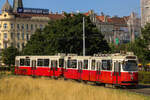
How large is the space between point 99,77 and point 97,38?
21.7 meters

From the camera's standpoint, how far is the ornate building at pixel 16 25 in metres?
113

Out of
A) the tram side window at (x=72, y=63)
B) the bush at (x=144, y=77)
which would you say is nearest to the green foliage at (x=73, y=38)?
the tram side window at (x=72, y=63)

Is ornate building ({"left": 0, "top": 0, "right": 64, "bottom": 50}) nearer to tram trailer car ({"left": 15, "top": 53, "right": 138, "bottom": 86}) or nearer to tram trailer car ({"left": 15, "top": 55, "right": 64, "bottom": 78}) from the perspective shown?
tram trailer car ({"left": 15, "top": 55, "right": 64, "bottom": 78})

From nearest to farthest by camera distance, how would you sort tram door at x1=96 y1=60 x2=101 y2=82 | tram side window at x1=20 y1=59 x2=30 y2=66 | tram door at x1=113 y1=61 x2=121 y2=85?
tram door at x1=113 y1=61 x2=121 y2=85 → tram door at x1=96 y1=60 x2=101 y2=82 → tram side window at x1=20 y1=59 x2=30 y2=66

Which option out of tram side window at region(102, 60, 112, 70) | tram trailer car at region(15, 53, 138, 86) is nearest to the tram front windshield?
tram trailer car at region(15, 53, 138, 86)

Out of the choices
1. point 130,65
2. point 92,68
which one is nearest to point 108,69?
point 130,65

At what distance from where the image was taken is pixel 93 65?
30.8 meters

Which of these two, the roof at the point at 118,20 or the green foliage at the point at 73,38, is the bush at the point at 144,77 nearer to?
the green foliage at the point at 73,38

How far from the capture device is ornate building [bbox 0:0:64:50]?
113 meters

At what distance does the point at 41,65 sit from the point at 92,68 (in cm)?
1143

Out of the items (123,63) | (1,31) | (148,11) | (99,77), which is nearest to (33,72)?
(99,77)

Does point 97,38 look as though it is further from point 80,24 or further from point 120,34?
point 120,34

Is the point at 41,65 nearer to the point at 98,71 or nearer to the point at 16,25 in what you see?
the point at 98,71

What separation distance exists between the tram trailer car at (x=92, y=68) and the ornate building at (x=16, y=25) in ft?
232
